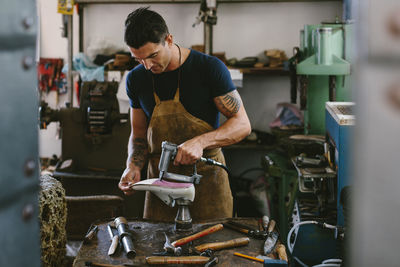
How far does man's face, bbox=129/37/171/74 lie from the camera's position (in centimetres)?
218

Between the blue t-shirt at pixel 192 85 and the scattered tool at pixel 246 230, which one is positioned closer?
the scattered tool at pixel 246 230

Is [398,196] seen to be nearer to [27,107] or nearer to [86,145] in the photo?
[27,107]

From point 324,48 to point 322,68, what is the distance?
0.17 m

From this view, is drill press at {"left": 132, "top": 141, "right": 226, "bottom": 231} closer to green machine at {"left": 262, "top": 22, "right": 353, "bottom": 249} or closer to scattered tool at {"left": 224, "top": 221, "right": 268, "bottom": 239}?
scattered tool at {"left": 224, "top": 221, "right": 268, "bottom": 239}

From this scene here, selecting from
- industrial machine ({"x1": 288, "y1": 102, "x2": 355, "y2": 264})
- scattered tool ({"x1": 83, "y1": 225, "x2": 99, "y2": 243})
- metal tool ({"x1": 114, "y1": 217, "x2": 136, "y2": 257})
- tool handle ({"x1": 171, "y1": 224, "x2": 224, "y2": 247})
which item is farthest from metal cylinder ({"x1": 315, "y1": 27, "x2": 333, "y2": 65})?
scattered tool ({"x1": 83, "y1": 225, "x2": 99, "y2": 243})

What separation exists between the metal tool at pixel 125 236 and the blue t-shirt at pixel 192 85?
0.70 m

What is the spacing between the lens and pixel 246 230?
6.66ft

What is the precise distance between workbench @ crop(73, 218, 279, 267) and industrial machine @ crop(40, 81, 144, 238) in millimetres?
1875

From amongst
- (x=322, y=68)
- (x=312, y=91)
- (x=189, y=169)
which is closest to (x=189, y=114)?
(x=189, y=169)

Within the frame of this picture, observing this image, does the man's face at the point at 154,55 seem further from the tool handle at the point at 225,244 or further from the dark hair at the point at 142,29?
the tool handle at the point at 225,244

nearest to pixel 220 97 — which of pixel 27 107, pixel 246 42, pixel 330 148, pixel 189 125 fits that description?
pixel 189 125

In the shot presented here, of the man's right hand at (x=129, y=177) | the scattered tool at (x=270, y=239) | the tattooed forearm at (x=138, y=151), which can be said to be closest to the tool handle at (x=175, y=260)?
the scattered tool at (x=270, y=239)

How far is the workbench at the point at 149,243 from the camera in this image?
176cm

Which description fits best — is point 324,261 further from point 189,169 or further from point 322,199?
point 189,169
